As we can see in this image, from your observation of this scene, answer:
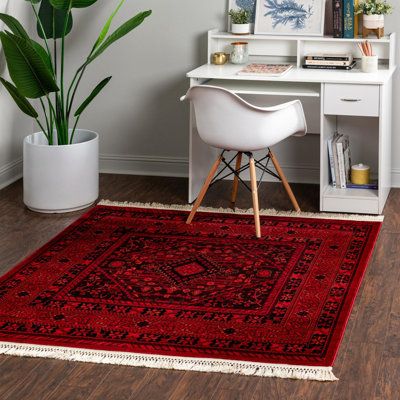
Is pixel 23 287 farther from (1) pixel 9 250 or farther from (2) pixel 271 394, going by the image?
(2) pixel 271 394

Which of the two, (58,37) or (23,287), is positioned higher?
(58,37)

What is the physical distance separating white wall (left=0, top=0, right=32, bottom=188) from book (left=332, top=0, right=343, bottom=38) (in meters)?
1.76

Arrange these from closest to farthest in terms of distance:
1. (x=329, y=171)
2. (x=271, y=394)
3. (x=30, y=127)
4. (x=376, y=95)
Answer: (x=271, y=394) → (x=376, y=95) → (x=329, y=171) → (x=30, y=127)

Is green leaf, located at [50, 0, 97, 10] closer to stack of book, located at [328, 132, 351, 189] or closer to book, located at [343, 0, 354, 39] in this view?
book, located at [343, 0, 354, 39]

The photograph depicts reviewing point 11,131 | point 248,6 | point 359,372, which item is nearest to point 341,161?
point 248,6

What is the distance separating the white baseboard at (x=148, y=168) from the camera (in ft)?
17.4

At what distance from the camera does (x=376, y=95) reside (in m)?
4.49

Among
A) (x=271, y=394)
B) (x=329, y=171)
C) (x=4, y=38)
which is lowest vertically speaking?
(x=271, y=394)

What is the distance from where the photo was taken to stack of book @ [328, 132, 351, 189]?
189 inches

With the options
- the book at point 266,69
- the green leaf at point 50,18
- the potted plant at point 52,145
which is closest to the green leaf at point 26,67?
the potted plant at point 52,145

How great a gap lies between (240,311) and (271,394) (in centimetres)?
66

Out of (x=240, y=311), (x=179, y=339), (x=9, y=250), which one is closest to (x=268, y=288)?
(x=240, y=311)

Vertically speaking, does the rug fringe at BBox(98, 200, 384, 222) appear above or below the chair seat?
below

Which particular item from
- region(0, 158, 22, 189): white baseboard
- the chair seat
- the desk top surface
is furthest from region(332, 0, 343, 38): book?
region(0, 158, 22, 189): white baseboard
